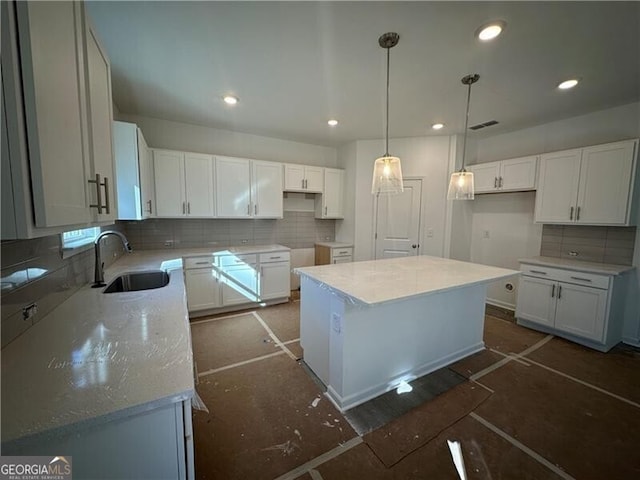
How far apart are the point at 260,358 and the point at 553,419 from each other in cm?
239

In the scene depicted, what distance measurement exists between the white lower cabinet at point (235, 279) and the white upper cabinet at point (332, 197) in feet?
3.76

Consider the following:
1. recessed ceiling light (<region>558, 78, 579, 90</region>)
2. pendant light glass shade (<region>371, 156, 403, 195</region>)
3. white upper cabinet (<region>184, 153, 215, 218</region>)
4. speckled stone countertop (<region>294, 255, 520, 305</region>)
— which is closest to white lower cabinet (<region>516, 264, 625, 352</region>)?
speckled stone countertop (<region>294, 255, 520, 305</region>)

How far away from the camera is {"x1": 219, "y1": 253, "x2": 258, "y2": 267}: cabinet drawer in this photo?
3.51 m

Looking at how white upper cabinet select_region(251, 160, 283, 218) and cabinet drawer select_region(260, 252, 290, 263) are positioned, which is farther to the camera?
white upper cabinet select_region(251, 160, 283, 218)

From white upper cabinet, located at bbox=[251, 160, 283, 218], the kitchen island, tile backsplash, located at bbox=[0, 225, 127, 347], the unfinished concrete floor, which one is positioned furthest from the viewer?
white upper cabinet, located at bbox=[251, 160, 283, 218]

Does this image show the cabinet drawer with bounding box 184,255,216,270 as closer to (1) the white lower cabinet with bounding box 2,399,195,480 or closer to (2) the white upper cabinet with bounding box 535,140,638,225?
(1) the white lower cabinet with bounding box 2,399,195,480

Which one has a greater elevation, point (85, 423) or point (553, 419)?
point (85, 423)

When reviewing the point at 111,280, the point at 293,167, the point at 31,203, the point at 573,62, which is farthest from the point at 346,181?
the point at 31,203

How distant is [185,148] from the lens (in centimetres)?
371

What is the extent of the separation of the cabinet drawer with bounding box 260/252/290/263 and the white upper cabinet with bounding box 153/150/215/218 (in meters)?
0.95

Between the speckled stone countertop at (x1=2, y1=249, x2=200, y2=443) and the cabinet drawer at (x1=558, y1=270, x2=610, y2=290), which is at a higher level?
the speckled stone countertop at (x1=2, y1=249, x2=200, y2=443)

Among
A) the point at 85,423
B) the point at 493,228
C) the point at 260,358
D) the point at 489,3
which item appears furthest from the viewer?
the point at 493,228

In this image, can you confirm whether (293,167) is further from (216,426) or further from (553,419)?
(553,419)

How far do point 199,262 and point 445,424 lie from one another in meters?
3.11
